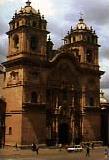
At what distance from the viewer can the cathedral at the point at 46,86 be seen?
5956 cm

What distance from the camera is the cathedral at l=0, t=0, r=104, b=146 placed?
5956 centimetres

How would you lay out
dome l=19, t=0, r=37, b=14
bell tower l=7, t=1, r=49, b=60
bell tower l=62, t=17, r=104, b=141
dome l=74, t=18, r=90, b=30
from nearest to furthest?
bell tower l=7, t=1, r=49, b=60, dome l=19, t=0, r=37, b=14, bell tower l=62, t=17, r=104, b=141, dome l=74, t=18, r=90, b=30

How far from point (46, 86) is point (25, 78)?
13.2 feet

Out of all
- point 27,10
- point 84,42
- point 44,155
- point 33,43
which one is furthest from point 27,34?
point 44,155

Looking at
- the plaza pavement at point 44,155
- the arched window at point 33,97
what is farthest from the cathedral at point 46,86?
the plaza pavement at point 44,155

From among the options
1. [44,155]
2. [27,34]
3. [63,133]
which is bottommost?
[44,155]

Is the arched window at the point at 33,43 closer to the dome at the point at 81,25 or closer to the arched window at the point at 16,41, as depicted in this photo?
the arched window at the point at 16,41

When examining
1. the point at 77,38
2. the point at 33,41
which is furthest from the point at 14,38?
the point at 77,38

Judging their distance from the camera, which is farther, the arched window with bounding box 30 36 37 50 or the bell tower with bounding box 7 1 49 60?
the arched window with bounding box 30 36 37 50

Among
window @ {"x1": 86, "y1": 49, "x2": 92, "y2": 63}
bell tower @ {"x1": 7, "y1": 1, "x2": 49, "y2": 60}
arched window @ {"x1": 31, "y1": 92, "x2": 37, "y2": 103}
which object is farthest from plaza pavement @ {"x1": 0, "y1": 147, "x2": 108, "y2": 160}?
window @ {"x1": 86, "y1": 49, "x2": 92, "y2": 63}

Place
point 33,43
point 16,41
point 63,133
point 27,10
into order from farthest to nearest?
point 63,133
point 16,41
point 27,10
point 33,43

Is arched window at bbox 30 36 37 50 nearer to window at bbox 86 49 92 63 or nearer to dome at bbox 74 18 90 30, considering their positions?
dome at bbox 74 18 90 30

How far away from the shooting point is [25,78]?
5944 centimetres

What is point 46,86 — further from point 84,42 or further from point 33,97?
point 84,42
